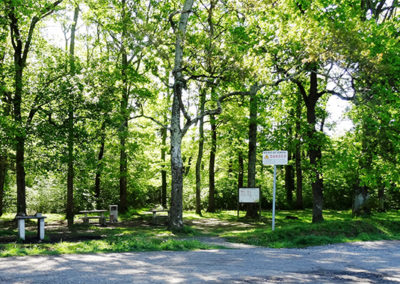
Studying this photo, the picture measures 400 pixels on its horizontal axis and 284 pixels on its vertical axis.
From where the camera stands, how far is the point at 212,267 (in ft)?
23.7

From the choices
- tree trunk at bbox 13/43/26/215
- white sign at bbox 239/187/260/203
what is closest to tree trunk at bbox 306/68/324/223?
white sign at bbox 239/187/260/203

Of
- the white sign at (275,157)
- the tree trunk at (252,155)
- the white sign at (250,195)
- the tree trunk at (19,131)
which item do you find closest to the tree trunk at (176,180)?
the white sign at (275,157)

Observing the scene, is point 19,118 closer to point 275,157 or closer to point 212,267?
point 275,157

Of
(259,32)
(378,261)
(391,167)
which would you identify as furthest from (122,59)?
(378,261)

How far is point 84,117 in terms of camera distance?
52.0ft

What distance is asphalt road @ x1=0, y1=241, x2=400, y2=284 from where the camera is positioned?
20.3ft

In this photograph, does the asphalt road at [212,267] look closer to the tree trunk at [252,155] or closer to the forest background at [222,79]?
the forest background at [222,79]

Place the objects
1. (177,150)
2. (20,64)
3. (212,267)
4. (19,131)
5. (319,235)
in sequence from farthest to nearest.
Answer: (20,64)
(177,150)
(19,131)
(319,235)
(212,267)

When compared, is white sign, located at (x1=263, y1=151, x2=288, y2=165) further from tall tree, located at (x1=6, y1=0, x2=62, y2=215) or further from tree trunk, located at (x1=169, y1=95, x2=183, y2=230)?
tall tree, located at (x1=6, y1=0, x2=62, y2=215)

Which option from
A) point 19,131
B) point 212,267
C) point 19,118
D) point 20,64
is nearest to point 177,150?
point 19,131

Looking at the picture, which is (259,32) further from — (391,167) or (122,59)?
(122,59)

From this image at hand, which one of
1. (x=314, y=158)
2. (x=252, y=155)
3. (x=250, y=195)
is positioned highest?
(x=252, y=155)

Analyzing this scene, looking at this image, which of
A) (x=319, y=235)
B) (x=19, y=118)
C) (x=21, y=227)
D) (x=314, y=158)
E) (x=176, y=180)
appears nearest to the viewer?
(x=21, y=227)

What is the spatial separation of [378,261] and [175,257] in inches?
175
